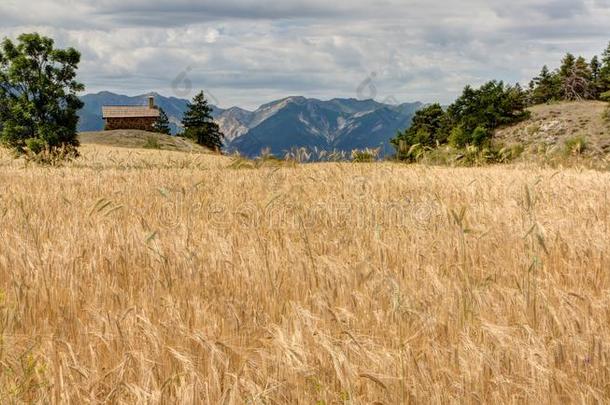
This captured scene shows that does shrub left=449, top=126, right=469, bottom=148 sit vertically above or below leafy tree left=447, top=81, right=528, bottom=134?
below

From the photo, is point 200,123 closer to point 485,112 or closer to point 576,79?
point 576,79

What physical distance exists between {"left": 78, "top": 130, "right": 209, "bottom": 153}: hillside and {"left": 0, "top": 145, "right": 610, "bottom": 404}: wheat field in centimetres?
6223

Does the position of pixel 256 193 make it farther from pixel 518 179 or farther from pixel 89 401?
pixel 89 401

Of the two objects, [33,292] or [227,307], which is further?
[33,292]

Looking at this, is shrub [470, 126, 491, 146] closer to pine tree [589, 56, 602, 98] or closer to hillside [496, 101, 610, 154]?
hillside [496, 101, 610, 154]

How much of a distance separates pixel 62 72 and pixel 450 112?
4305cm

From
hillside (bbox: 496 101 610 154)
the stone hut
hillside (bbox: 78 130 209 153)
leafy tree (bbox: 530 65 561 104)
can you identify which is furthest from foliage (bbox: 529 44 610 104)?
the stone hut

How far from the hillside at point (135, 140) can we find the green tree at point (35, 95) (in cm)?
3938

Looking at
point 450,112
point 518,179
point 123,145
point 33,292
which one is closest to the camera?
point 33,292

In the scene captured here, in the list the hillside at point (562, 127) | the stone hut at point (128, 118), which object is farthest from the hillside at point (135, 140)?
the hillside at point (562, 127)

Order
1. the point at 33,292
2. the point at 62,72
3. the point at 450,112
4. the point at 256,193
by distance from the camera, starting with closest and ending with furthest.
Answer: the point at 33,292, the point at 256,193, the point at 62,72, the point at 450,112

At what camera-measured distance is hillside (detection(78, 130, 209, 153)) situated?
6916cm

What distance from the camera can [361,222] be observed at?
6.84 meters

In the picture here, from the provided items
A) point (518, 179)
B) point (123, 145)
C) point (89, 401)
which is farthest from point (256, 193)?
point (123, 145)
